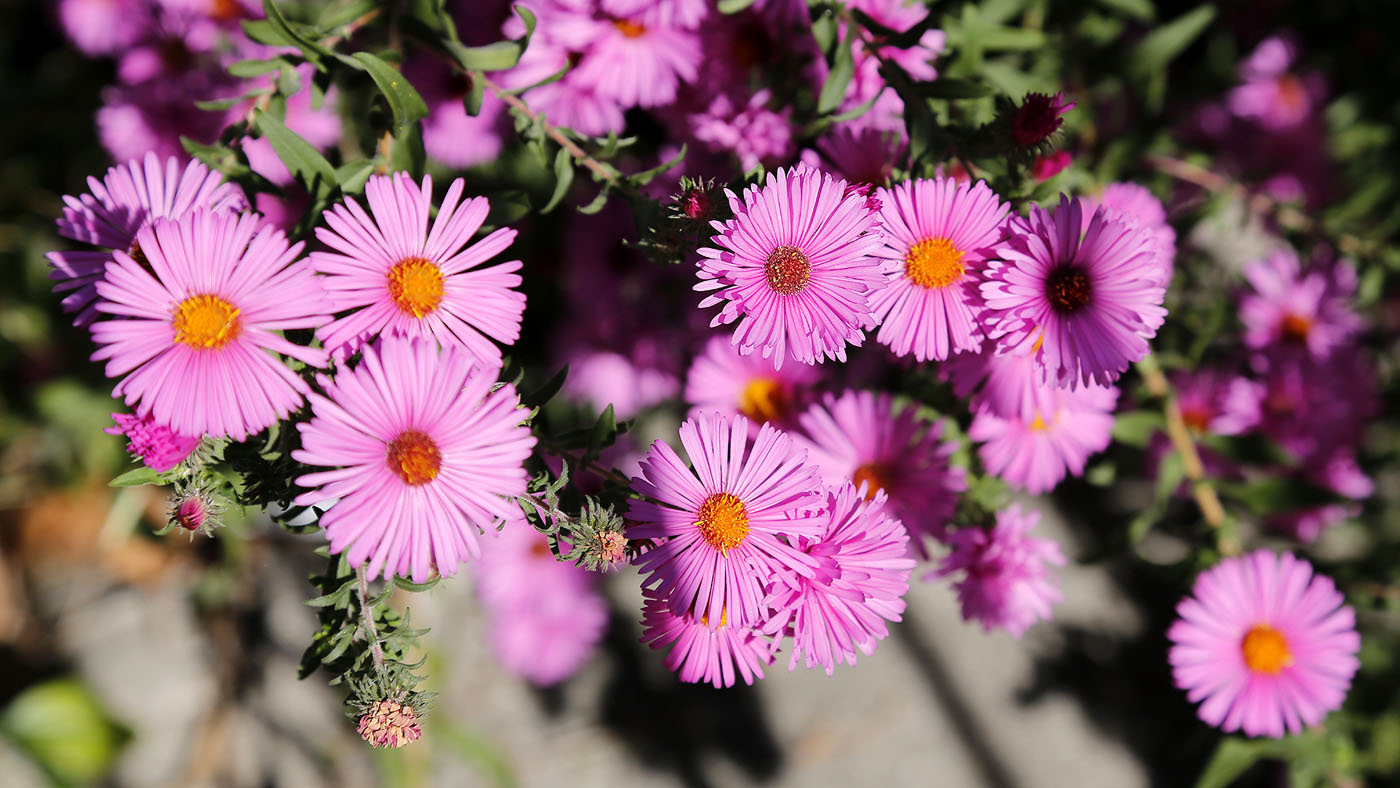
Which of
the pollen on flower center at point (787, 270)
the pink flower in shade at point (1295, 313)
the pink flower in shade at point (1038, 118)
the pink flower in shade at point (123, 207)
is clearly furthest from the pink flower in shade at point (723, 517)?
the pink flower in shade at point (1295, 313)

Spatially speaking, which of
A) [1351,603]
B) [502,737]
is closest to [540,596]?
[502,737]

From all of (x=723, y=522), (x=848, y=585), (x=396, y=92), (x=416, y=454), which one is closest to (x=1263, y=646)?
(x=848, y=585)

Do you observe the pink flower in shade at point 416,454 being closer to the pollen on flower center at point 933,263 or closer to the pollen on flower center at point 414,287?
the pollen on flower center at point 414,287

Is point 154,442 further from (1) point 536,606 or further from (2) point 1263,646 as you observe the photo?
(2) point 1263,646

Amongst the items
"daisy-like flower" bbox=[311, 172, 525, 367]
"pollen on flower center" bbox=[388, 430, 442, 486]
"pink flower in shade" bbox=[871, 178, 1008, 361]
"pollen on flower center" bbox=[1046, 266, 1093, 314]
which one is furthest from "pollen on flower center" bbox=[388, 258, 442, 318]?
"pollen on flower center" bbox=[1046, 266, 1093, 314]

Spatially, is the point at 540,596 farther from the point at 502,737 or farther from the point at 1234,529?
the point at 1234,529

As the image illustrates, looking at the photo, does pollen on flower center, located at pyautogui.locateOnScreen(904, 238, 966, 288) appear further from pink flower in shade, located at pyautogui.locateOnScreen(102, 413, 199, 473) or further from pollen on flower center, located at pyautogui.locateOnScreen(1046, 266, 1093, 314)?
pink flower in shade, located at pyautogui.locateOnScreen(102, 413, 199, 473)
